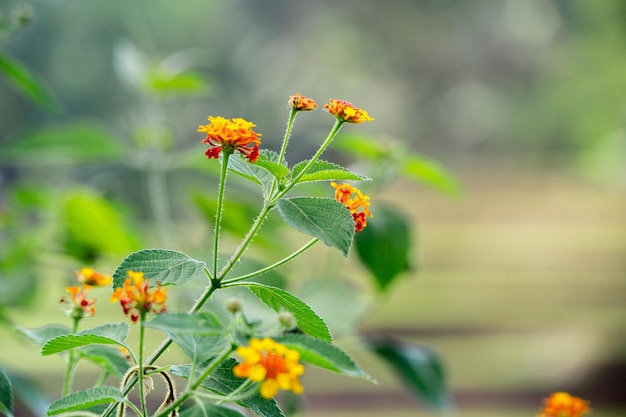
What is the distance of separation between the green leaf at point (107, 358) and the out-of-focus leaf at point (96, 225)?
0.92 feet

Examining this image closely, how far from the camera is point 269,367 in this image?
19cm

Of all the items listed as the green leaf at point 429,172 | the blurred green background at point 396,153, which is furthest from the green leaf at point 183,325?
the green leaf at point 429,172

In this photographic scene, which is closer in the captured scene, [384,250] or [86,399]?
[86,399]

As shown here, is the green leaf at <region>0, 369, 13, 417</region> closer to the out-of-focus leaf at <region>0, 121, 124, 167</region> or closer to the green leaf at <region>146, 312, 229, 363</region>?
the green leaf at <region>146, 312, 229, 363</region>

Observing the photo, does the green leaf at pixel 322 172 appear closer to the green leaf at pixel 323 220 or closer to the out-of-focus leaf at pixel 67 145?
the green leaf at pixel 323 220

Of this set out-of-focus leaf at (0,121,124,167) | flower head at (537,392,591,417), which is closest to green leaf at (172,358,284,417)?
flower head at (537,392,591,417)

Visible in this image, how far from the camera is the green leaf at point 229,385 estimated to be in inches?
8.9

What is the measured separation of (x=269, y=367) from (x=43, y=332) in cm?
13

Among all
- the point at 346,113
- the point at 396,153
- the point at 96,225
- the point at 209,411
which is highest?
the point at 396,153

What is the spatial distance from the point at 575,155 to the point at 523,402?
1898 mm

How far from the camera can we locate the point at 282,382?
19 cm

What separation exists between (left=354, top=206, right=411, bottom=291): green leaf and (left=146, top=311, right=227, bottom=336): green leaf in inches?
13.7

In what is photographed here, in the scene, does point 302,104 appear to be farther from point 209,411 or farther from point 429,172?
point 429,172

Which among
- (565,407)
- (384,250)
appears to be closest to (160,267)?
(565,407)
